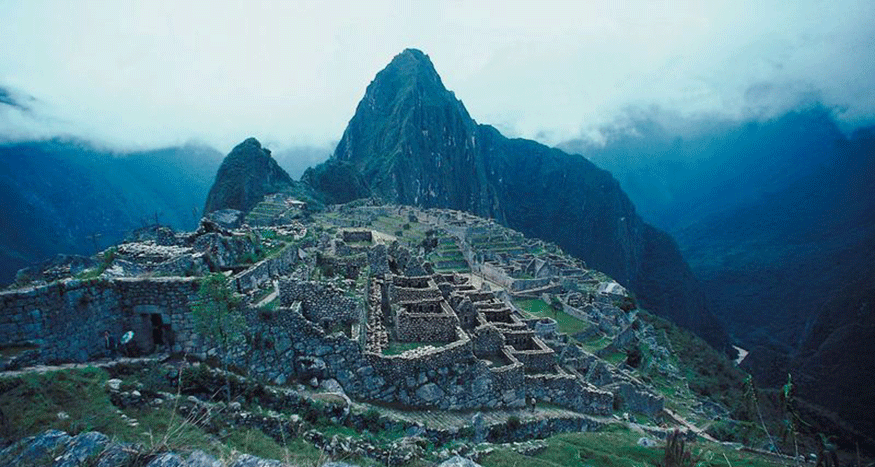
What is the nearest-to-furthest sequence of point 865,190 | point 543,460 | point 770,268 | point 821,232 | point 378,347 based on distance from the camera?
point 543,460
point 378,347
point 770,268
point 821,232
point 865,190

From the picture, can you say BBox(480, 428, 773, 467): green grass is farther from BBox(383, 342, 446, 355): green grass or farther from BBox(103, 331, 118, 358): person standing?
BBox(103, 331, 118, 358): person standing

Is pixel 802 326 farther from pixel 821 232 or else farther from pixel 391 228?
pixel 391 228

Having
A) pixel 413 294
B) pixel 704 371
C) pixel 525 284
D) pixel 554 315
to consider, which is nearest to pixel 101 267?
pixel 413 294

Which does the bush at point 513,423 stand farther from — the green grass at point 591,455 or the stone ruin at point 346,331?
the green grass at point 591,455

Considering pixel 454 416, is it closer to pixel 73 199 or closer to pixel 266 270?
pixel 266 270

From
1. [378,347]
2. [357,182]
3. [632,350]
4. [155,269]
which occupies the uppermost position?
[357,182]

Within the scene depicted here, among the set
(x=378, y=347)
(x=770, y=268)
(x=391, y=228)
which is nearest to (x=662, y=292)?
(x=770, y=268)
